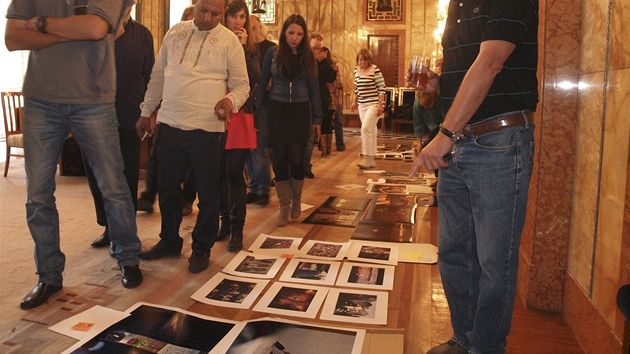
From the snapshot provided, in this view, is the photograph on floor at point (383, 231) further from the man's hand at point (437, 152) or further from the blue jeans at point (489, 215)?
the man's hand at point (437, 152)

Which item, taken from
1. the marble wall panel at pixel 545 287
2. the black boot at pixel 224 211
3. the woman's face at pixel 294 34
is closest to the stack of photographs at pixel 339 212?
the black boot at pixel 224 211

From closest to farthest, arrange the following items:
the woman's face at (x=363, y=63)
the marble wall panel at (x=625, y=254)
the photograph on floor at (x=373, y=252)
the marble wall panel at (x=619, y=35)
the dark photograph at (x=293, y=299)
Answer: the marble wall panel at (x=625, y=254)
the marble wall panel at (x=619, y=35)
the dark photograph at (x=293, y=299)
the photograph on floor at (x=373, y=252)
the woman's face at (x=363, y=63)

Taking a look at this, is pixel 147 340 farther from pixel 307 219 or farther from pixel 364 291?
pixel 307 219

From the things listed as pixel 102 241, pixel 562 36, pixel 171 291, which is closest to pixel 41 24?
pixel 171 291

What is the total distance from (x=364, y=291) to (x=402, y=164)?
5.00 m

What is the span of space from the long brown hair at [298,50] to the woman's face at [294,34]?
0.9 inches

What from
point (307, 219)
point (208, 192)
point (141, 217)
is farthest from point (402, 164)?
point (208, 192)

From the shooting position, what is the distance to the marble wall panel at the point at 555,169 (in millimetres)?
2443

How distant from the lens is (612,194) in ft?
6.57

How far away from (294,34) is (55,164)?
6.16ft

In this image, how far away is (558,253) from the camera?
253 centimetres

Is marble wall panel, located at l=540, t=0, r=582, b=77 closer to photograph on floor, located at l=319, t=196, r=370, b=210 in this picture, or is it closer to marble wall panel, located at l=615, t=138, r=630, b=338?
marble wall panel, located at l=615, t=138, r=630, b=338

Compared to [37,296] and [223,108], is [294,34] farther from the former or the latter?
[37,296]

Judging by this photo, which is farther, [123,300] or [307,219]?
[307,219]
